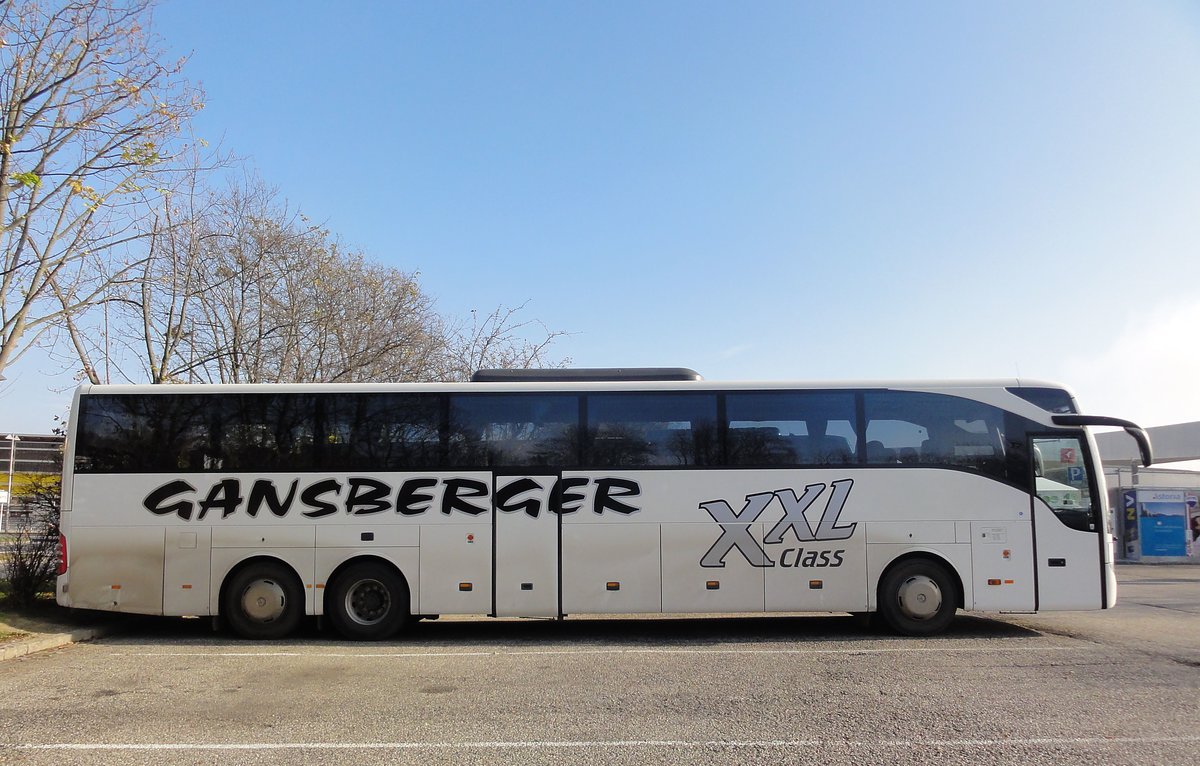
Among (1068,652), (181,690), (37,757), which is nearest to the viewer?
(37,757)

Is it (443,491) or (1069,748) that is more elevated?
(443,491)

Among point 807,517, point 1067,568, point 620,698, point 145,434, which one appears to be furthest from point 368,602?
point 1067,568

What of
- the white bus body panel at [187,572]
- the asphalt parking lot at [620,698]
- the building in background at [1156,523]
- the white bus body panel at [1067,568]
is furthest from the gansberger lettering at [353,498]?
the building in background at [1156,523]

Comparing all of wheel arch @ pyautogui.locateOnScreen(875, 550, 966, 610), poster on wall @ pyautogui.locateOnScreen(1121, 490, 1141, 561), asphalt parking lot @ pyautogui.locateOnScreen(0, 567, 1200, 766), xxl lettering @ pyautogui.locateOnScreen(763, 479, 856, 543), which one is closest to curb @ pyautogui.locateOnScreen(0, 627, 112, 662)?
asphalt parking lot @ pyautogui.locateOnScreen(0, 567, 1200, 766)

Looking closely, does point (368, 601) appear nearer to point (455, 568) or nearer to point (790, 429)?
point (455, 568)

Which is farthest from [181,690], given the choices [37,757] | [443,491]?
[443,491]

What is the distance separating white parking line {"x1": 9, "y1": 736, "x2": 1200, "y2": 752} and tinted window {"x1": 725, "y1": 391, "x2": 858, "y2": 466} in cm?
537

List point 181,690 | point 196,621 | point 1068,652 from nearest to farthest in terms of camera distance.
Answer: point 181,690, point 1068,652, point 196,621

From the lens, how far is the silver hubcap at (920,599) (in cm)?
1123

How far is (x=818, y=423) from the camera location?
11367 millimetres

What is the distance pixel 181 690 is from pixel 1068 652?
9322mm

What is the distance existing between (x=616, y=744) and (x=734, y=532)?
213 inches

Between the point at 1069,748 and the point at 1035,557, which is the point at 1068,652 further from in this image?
the point at 1069,748

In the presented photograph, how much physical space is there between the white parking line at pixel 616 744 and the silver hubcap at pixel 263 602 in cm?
493
